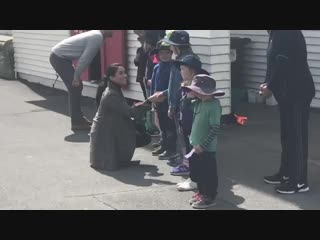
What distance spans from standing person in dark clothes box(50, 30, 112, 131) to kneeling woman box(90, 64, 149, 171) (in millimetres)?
1939

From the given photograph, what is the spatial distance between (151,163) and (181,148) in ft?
1.88

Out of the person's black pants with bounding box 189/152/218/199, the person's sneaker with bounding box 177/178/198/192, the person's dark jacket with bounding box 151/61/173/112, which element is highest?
the person's dark jacket with bounding box 151/61/173/112

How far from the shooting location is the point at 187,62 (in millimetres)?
5914

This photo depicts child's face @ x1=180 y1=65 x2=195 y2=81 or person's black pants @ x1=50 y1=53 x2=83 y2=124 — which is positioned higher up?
child's face @ x1=180 y1=65 x2=195 y2=81

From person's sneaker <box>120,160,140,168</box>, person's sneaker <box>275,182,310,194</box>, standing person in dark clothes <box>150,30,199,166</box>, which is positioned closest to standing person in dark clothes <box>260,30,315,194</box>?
person's sneaker <box>275,182,310,194</box>

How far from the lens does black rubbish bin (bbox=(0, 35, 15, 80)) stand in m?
15.1

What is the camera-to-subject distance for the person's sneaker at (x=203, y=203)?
5.57 m

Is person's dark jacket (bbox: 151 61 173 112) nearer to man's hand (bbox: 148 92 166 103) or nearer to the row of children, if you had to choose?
the row of children

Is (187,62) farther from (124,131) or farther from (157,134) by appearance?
(157,134)

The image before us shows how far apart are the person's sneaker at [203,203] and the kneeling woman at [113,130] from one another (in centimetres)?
159

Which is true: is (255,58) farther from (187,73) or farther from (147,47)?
(187,73)

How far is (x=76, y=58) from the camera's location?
9250 mm

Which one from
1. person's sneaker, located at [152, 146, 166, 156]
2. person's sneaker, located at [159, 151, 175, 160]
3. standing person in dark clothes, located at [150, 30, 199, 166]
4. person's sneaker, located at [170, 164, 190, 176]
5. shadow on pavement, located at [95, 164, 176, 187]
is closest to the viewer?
shadow on pavement, located at [95, 164, 176, 187]
